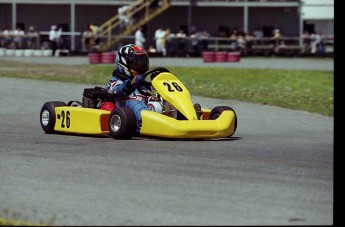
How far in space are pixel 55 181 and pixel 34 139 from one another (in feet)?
11.8

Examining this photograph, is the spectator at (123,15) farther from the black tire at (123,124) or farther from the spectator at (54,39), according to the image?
the black tire at (123,124)

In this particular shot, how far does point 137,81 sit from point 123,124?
0.82 metres

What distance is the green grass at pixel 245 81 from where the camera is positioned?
59.6 feet

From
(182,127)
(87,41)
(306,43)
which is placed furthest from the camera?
(306,43)

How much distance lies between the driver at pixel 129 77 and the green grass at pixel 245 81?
4.37 metres

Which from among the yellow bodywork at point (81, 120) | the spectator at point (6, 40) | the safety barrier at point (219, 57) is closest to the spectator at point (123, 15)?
the spectator at point (6, 40)

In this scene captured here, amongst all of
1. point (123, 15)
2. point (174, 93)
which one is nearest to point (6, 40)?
point (123, 15)

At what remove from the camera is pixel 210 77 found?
2598cm

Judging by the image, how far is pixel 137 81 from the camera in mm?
11852

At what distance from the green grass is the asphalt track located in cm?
496

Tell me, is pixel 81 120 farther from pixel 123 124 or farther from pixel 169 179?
pixel 169 179

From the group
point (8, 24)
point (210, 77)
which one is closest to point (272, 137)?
point (210, 77)

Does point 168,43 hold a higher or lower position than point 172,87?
higher

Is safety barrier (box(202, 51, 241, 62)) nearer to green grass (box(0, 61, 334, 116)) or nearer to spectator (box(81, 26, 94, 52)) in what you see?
green grass (box(0, 61, 334, 116))
